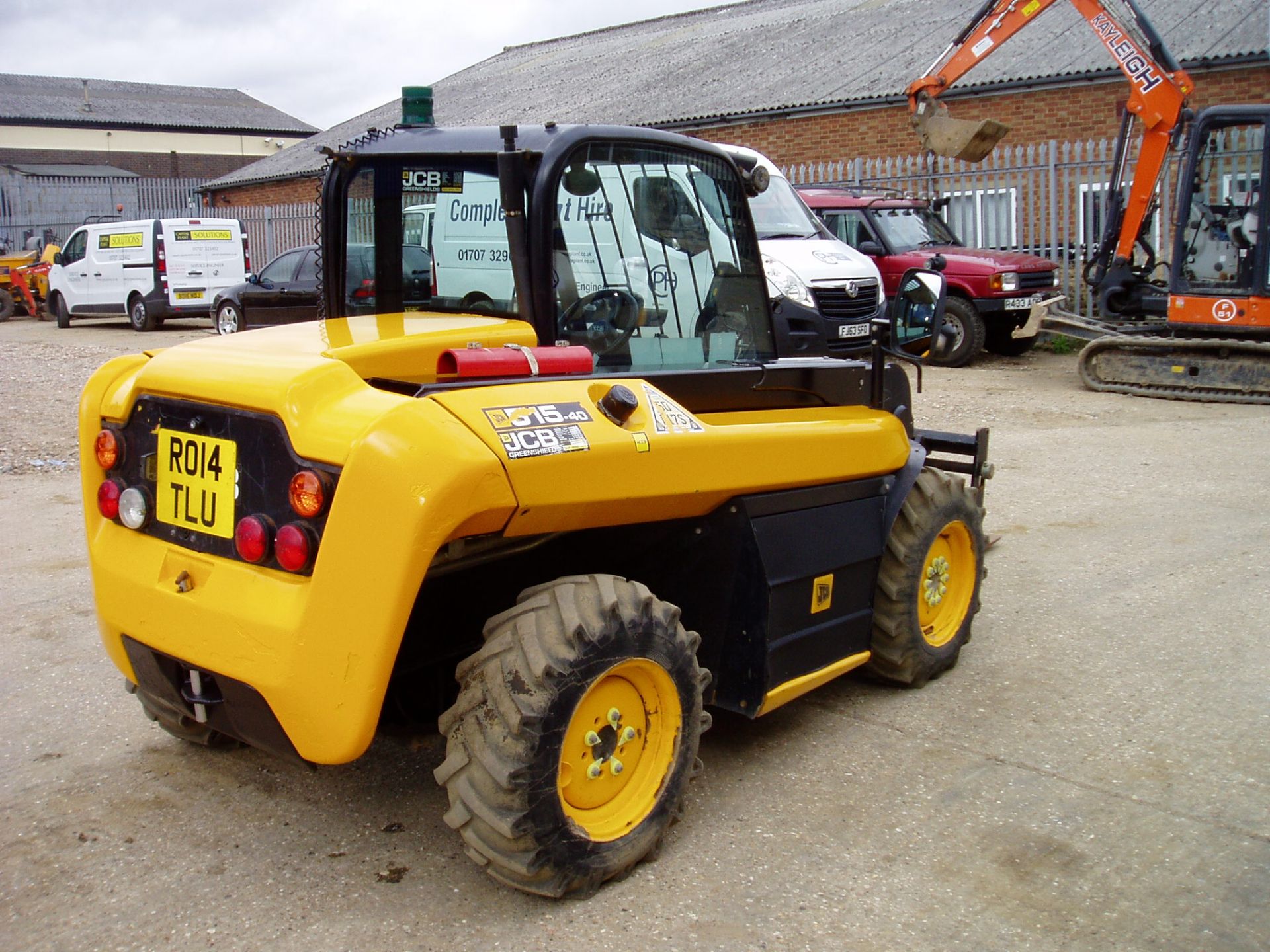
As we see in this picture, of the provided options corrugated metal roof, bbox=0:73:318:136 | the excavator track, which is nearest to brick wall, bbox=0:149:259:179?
corrugated metal roof, bbox=0:73:318:136

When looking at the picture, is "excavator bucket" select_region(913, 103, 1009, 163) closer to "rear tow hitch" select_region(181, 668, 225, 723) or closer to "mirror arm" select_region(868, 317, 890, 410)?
"mirror arm" select_region(868, 317, 890, 410)

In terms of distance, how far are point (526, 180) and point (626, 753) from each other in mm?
1672

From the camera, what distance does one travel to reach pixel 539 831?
311 centimetres

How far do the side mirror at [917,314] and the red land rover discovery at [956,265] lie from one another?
10370 millimetres

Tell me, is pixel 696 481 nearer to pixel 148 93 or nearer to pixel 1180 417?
pixel 1180 417

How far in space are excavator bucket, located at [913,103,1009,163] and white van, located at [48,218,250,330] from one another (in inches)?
445

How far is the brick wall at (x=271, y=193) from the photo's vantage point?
33.6 metres

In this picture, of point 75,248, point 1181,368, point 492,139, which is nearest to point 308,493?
point 492,139

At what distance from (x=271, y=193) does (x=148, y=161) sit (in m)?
20.2

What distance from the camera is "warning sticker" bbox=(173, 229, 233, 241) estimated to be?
2048 centimetres

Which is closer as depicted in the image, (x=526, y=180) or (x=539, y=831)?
(x=539, y=831)

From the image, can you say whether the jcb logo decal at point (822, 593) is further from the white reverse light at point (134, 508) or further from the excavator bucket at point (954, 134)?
the excavator bucket at point (954, 134)

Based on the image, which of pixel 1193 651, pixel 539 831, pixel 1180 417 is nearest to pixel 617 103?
pixel 1180 417

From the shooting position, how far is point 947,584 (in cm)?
493
